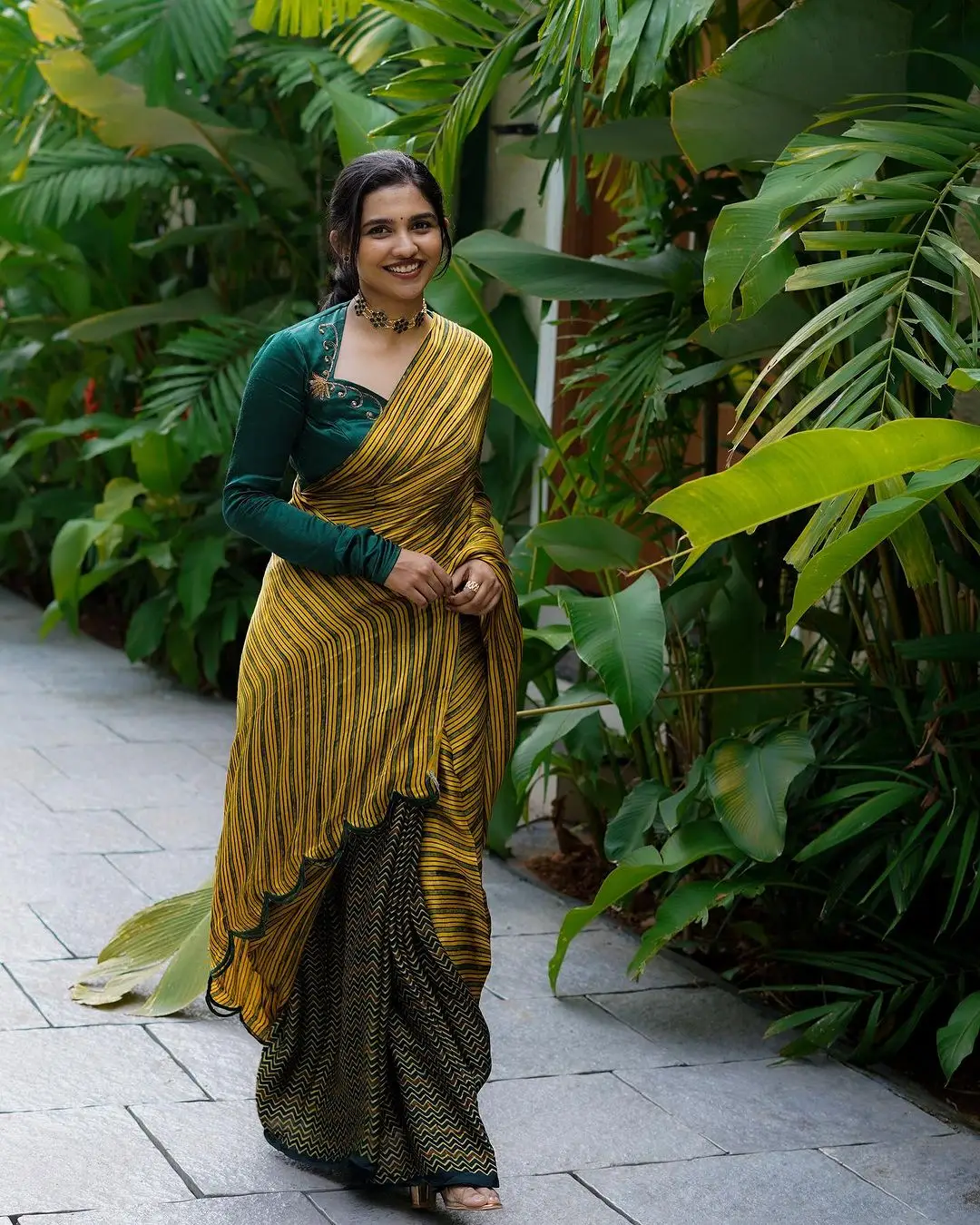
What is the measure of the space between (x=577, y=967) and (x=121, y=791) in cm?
202

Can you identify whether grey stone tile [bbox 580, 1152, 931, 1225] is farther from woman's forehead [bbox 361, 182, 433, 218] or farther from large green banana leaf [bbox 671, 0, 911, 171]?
large green banana leaf [bbox 671, 0, 911, 171]

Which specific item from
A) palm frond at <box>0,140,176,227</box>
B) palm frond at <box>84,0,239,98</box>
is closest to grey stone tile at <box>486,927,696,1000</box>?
palm frond at <box>84,0,239,98</box>

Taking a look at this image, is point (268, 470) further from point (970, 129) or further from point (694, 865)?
point (694, 865)

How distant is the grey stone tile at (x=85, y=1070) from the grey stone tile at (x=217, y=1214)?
0.47 m

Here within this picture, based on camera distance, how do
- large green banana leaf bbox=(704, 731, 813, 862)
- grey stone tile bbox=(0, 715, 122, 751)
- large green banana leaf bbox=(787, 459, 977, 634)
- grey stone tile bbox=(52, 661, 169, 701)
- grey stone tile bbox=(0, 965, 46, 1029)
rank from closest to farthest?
large green banana leaf bbox=(787, 459, 977, 634) < large green banana leaf bbox=(704, 731, 813, 862) < grey stone tile bbox=(0, 965, 46, 1029) < grey stone tile bbox=(0, 715, 122, 751) < grey stone tile bbox=(52, 661, 169, 701)

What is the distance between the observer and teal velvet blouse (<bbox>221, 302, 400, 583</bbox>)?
9.92 feet

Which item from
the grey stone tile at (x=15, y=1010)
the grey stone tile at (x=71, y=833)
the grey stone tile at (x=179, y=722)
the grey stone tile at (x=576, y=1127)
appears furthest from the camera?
the grey stone tile at (x=179, y=722)

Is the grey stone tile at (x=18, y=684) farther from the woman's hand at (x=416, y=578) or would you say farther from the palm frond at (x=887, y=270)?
the palm frond at (x=887, y=270)

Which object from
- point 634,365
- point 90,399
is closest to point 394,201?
point 634,365

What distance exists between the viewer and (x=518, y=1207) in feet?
10.3

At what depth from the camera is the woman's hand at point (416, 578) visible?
304cm

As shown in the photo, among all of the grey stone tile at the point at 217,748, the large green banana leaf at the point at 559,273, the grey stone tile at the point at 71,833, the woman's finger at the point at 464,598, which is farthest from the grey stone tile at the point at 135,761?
the woman's finger at the point at 464,598

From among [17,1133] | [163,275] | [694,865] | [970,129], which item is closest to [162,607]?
[163,275]

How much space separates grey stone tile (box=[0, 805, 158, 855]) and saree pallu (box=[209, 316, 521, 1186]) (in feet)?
6.60
